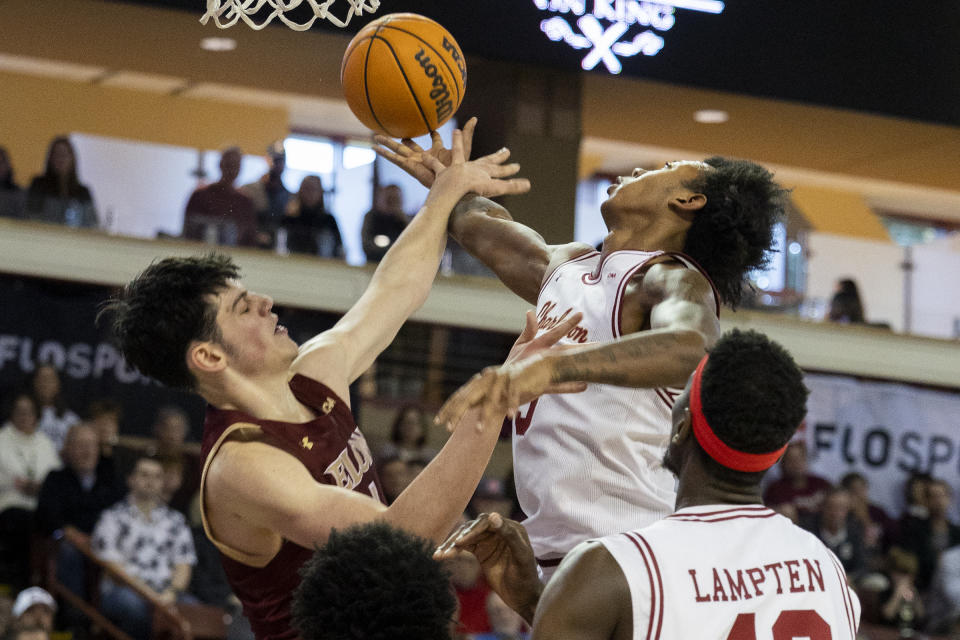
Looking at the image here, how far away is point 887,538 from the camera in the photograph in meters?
10.1

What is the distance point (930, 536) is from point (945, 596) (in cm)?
76

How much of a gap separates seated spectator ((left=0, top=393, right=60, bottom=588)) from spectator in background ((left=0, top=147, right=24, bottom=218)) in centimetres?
217

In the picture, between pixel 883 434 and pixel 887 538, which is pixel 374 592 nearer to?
pixel 887 538

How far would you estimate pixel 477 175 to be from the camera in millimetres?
3848

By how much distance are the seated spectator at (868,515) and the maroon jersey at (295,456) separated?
287 inches

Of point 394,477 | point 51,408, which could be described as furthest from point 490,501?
point 51,408

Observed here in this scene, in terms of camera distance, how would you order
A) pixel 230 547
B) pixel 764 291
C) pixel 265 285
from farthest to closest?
pixel 764 291, pixel 265 285, pixel 230 547

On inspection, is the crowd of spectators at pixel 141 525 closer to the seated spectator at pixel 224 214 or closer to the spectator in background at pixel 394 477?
the spectator in background at pixel 394 477

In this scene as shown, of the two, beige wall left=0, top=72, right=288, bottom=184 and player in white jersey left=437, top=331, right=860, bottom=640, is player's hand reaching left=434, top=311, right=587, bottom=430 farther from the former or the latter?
beige wall left=0, top=72, right=288, bottom=184

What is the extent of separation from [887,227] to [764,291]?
23.9 feet

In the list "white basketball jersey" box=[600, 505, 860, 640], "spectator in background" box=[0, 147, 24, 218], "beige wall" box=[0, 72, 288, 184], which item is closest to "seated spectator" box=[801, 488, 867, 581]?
"spectator in background" box=[0, 147, 24, 218]

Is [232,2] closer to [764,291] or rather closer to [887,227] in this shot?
[764,291]

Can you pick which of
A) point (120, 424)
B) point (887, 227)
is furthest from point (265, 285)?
point (887, 227)

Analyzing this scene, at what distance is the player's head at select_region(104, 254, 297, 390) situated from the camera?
3053 millimetres
